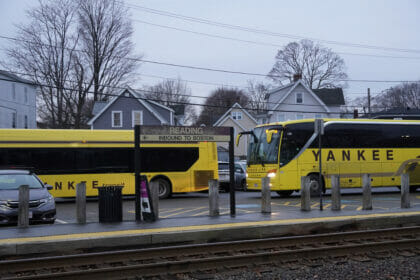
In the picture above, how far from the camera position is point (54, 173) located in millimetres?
20047

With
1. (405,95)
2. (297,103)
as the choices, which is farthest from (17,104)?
(405,95)

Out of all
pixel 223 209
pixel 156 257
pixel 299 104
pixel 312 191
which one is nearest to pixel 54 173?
pixel 223 209

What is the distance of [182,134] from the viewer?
13.1 meters

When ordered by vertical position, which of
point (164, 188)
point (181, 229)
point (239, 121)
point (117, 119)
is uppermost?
point (239, 121)

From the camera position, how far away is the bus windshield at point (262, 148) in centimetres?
2100

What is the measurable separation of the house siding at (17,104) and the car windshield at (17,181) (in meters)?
32.2

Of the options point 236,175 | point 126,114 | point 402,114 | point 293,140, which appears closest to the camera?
point 293,140

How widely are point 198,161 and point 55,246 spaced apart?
1325 centimetres

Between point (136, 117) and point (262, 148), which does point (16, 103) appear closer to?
point (136, 117)

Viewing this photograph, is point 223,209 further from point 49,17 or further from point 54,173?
point 49,17

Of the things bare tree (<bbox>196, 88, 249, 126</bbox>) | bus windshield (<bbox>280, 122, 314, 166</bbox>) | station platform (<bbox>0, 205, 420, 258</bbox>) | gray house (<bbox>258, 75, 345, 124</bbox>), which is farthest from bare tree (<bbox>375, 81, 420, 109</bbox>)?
station platform (<bbox>0, 205, 420, 258</bbox>)

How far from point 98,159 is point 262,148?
7.02 meters

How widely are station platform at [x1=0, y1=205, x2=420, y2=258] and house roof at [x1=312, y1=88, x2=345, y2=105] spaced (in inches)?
1783

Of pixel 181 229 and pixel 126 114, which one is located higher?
pixel 126 114
